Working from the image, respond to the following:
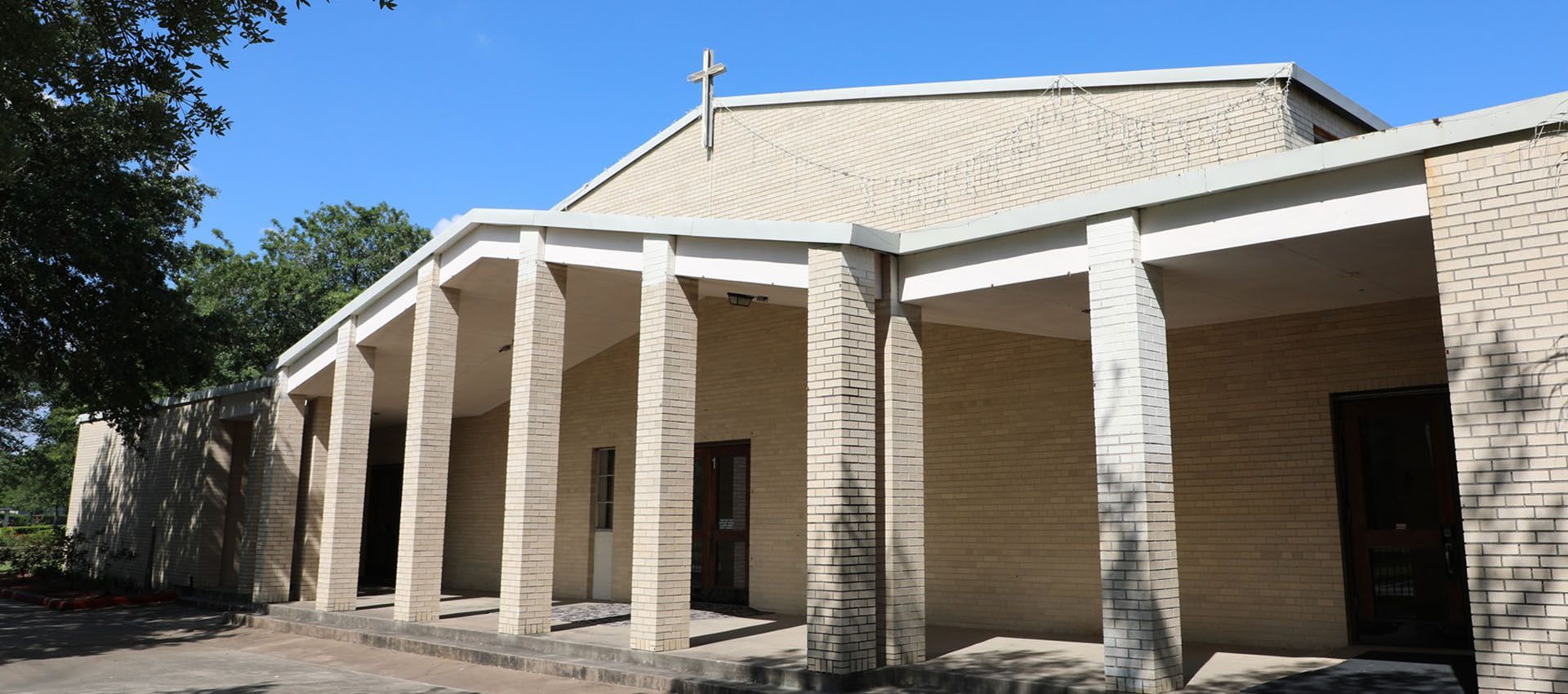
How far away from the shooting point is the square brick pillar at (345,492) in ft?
47.6

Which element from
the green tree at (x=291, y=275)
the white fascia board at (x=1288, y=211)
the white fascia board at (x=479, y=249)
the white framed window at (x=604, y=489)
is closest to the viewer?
the white fascia board at (x=1288, y=211)

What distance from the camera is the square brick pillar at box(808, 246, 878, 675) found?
880cm

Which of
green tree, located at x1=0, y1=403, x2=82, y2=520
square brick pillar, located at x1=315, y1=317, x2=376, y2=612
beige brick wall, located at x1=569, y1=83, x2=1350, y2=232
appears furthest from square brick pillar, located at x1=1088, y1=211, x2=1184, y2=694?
green tree, located at x1=0, y1=403, x2=82, y2=520

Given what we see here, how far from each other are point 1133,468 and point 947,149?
6.70 m

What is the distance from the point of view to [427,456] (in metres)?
13.0

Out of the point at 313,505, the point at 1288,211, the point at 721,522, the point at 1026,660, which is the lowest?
the point at 1026,660

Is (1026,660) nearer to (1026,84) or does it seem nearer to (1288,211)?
(1288,211)

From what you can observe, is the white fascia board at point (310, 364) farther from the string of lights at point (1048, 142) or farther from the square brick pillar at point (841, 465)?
the square brick pillar at point (841, 465)

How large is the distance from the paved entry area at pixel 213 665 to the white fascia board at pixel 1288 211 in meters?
5.94

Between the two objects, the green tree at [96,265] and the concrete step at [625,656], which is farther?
the green tree at [96,265]

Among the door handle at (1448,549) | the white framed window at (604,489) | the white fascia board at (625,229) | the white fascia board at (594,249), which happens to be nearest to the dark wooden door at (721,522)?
the white framed window at (604,489)

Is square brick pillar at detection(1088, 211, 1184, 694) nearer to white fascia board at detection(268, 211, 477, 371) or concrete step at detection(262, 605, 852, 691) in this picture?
concrete step at detection(262, 605, 852, 691)

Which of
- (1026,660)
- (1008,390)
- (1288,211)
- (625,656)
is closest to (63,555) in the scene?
(625,656)

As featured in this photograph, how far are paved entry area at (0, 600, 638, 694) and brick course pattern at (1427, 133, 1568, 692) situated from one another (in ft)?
21.6
